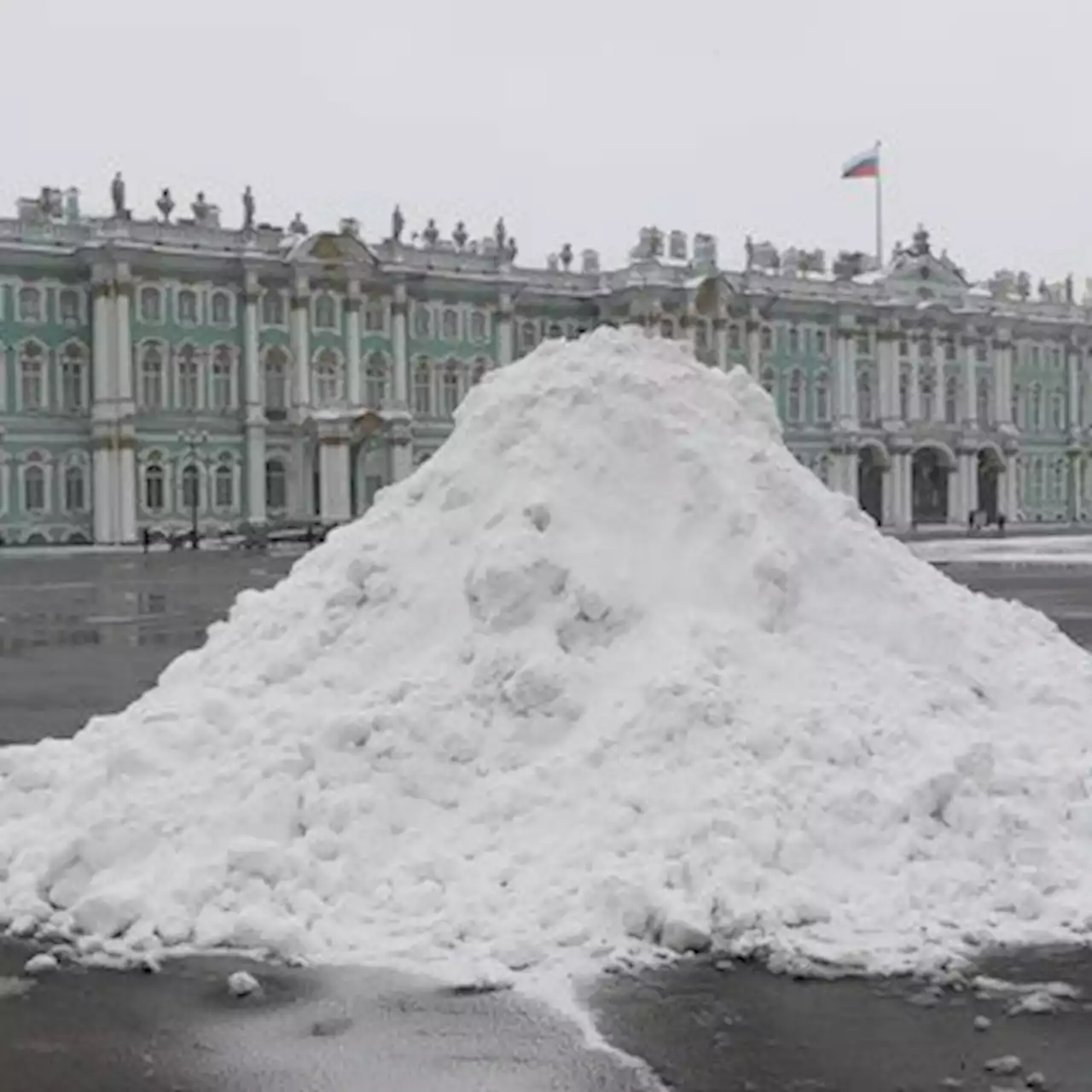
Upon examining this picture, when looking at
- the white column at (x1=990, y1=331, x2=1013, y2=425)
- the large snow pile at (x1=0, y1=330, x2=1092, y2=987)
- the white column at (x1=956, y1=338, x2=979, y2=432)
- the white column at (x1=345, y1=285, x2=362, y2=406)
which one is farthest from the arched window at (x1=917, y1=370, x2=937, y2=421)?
the large snow pile at (x1=0, y1=330, x2=1092, y2=987)

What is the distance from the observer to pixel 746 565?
8.34 meters

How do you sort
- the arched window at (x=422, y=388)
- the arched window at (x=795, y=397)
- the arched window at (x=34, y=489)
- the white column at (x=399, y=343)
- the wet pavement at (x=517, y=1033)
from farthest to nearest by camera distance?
the arched window at (x=795, y=397) → the arched window at (x=422, y=388) → the white column at (x=399, y=343) → the arched window at (x=34, y=489) → the wet pavement at (x=517, y=1033)

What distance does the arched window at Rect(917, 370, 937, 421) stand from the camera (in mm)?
76750

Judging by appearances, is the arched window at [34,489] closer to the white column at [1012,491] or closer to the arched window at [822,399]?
the arched window at [822,399]

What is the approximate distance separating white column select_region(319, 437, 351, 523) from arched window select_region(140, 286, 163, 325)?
25.3 ft

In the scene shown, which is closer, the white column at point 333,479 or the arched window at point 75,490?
the arched window at point 75,490

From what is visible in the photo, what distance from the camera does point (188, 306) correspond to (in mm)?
59781

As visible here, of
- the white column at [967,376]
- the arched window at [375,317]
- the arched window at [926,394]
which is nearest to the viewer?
the arched window at [375,317]

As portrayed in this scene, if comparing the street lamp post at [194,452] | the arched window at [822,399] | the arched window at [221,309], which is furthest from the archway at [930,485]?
the street lamp post at [194,452]

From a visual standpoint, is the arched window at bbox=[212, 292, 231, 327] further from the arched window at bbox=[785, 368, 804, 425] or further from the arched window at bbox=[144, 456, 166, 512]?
the arched window at bbox=[785, 368, 804, 425]

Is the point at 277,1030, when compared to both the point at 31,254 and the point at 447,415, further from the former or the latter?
the point at 447,415

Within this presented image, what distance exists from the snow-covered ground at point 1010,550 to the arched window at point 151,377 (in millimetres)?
28167

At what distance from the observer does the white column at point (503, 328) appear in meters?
66.8

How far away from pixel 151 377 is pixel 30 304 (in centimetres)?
499
